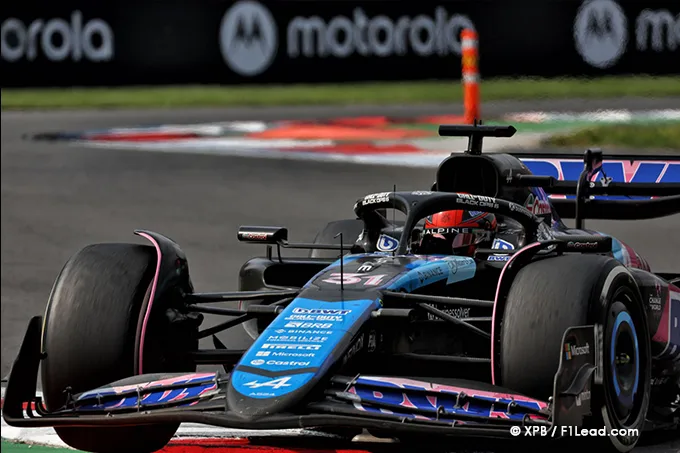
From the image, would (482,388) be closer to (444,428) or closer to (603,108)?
(444,428)

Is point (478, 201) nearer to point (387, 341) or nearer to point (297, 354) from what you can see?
point (387, 341)

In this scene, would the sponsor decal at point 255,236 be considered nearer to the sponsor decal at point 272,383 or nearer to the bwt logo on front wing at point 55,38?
the sponsor decal at point 272,383

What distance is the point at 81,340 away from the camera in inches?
244

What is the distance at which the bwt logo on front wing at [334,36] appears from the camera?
2636 centimetres

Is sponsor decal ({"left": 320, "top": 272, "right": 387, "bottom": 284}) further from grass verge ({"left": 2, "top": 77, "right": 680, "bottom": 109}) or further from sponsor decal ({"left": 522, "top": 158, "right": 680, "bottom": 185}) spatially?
grass verge ({"left": 2, "top": 77, "right": 680, "bottom": 109})

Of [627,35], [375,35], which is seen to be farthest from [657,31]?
[375,35]

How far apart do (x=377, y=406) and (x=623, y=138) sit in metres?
13.7

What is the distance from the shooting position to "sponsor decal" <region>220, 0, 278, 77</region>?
2627 centimetres

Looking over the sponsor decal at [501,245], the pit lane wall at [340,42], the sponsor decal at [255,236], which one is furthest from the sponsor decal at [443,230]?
the pit lane wall at [340,42]

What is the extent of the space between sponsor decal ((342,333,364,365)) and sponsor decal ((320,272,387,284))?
0.35 m

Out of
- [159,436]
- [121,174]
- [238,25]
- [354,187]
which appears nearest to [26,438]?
[159,436]

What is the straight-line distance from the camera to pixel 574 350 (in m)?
5.57

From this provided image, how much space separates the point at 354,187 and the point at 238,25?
37.5 ft

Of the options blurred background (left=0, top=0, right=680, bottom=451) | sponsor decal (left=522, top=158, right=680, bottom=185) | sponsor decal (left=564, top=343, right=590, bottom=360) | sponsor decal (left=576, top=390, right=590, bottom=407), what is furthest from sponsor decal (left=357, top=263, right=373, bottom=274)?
blurred background (left=0, top=0, right=680, bottom=451)
